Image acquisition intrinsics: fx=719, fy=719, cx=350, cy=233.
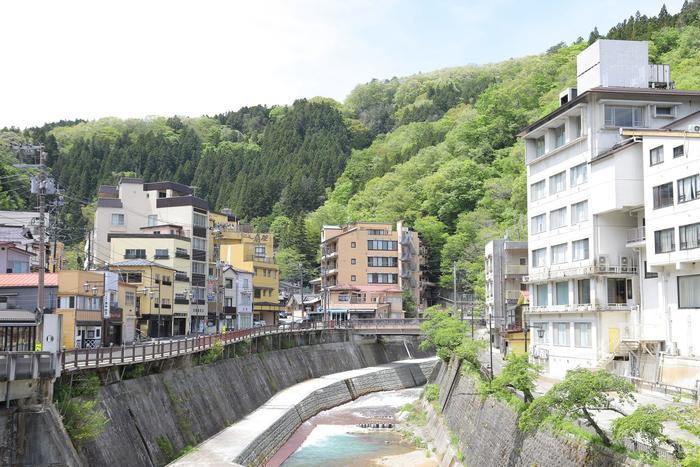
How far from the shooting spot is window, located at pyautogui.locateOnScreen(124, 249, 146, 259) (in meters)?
76.4

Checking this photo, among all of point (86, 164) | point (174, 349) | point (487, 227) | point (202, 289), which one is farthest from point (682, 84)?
point (86, 164)

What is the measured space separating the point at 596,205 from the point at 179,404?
2538cm

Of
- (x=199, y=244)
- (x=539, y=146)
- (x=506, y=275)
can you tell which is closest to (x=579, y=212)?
(x=539, y=146)

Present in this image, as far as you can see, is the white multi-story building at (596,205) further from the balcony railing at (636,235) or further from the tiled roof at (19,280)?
the tiled roof at (19,280)

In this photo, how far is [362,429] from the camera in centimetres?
4978

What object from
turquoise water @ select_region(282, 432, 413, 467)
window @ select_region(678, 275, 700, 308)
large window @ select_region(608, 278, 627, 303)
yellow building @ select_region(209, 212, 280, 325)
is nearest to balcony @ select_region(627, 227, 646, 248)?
large window @ select_region(608, 278, 627, 303)

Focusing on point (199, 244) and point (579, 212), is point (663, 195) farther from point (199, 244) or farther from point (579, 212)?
point (199, 244)

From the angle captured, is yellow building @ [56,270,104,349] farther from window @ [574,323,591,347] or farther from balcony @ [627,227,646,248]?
balcony @ [627,227,646,248]

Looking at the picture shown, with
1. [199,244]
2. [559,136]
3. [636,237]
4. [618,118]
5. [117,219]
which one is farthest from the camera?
[117,219]

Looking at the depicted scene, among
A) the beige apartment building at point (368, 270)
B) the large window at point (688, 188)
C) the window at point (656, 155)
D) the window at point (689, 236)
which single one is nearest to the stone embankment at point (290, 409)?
the beige apartment building at point (368, 270)

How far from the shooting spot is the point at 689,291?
3472cm

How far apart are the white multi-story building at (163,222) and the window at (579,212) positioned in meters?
45.9

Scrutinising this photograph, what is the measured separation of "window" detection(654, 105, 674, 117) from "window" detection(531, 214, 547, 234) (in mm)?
9832

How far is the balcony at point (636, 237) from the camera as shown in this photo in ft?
129
